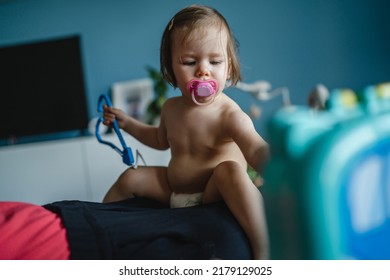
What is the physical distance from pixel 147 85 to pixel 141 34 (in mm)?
200

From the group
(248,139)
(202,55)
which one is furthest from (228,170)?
(202,55)

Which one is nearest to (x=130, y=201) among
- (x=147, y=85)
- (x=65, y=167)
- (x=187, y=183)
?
(x=187, y=183)

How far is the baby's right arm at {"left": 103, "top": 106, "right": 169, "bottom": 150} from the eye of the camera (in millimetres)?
802

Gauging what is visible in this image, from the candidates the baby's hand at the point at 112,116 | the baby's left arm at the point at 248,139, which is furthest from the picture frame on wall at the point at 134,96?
the baby's left arm at the point at 248,139

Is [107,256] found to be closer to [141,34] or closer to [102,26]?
[141,34]

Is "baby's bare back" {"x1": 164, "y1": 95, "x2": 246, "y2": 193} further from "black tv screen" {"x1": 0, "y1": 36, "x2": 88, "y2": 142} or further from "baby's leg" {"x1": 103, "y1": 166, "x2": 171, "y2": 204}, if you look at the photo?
"black tv screen" {"x1": 0, "y1": 36, "x2": 88, "y2": 142}

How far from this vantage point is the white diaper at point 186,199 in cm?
64

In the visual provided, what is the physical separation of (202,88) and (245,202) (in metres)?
0.20

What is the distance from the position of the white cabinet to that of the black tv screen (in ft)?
0.61

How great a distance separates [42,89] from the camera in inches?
69.4

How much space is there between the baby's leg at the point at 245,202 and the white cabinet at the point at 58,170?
992 millimetres

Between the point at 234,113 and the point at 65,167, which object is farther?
the point at 65,167

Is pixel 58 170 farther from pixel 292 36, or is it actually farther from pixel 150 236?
pixel 150 236
